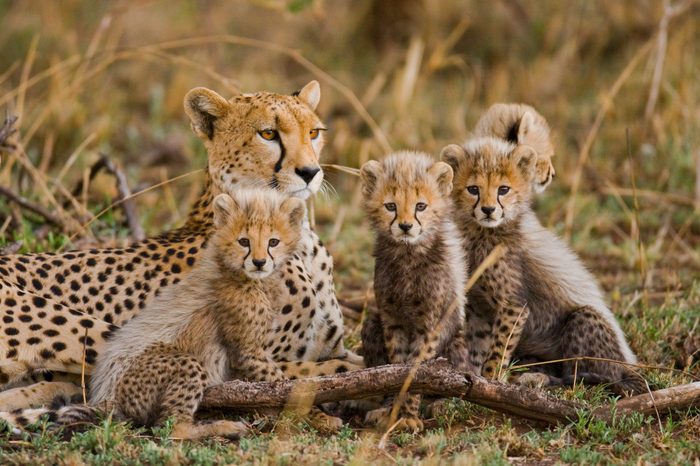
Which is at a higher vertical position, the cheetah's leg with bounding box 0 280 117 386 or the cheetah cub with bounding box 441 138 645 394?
the cheetah cub with bounding box 441 138 645 394

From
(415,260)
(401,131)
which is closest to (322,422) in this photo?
(415,260)

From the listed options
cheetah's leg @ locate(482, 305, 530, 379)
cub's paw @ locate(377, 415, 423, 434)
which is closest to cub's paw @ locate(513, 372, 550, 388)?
cheetah's leg @ locate(482, 305, 530, 379)

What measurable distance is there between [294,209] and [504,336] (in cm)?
A: 98

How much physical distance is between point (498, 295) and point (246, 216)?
1077 mm

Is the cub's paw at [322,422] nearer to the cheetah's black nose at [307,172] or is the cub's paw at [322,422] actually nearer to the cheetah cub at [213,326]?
the cheetah cub at [213,326]

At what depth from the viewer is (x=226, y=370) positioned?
13.8 ft

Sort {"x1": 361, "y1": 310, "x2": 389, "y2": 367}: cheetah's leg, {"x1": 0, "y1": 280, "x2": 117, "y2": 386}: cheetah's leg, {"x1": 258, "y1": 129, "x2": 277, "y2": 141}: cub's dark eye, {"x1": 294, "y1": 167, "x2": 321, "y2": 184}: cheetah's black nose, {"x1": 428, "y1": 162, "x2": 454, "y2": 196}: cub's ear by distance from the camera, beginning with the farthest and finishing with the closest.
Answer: {"x1": 258, "y1": 129, "x2": 277, "y2": 141}: cub's dark eye
{"x1": 294, "y1": 167, "x2": 321, "y2": 184}: cheetah's black nose
{"x1": 361, "y1": 310, "x2": 389, "y2": 367}: cheetah's leg
{"x1": 0, "y1": 280, "x2": 117, "y2": 386}: cheetah's leg
{"x1": 428, "y1": 162, "x2": 454, "y2": 196}: cub's ear

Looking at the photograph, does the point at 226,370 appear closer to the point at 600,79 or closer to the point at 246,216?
the point at 246,216

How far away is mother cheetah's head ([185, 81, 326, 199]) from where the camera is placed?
4.51 metres

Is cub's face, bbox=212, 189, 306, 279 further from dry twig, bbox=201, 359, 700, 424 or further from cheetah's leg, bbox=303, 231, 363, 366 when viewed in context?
cheetah's leg, bbox=303, 231, 363, 366

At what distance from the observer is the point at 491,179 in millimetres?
4277

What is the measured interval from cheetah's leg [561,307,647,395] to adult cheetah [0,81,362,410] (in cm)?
89

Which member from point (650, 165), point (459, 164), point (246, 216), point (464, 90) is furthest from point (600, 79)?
point (246, 216)

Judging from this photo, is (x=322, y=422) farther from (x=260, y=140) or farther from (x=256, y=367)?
(x=260, y=140)
